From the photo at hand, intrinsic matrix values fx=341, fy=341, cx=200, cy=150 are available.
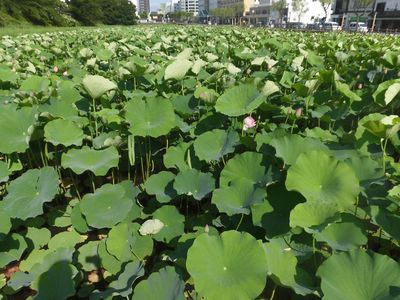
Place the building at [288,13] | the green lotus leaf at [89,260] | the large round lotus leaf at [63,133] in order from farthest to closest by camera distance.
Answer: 1. the building at [288,13]
2. the large round lotus leaf at [63,133]
3. the green lotus leaf at [89,260]

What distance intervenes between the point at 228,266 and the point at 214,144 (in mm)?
769

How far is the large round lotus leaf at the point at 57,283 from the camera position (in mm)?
920

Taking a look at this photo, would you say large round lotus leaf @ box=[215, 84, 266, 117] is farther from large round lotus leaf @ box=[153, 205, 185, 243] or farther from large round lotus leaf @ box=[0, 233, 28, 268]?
large round lotus leaf @ box=[0, 233, 28, 268]

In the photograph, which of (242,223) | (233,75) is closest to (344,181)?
(242,223)

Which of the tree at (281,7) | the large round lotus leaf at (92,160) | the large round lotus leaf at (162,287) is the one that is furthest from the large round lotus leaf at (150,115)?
the tree at (281,7)

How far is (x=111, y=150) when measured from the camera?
159 cm

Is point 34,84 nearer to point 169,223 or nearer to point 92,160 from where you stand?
point 92,160

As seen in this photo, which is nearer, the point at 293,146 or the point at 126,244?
the point at 126,244

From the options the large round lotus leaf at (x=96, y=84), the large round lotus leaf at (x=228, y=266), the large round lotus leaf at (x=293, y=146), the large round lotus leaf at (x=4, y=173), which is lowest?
the large round lotus leaf at (x=4, y=173)

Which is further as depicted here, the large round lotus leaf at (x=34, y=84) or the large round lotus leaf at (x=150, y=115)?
the large round lotus leaf at (x=34, y=84)

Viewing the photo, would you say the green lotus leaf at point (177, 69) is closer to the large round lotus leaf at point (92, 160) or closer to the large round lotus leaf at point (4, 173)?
the large round lotus leaf at point (92, 160)

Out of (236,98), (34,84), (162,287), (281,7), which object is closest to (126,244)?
(162,287)

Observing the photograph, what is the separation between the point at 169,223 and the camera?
4.32ft

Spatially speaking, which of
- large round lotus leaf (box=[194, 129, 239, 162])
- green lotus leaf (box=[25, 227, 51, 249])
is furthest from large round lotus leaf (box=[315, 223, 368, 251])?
green lotus leaf (box=[25, 227, 51, 249])
